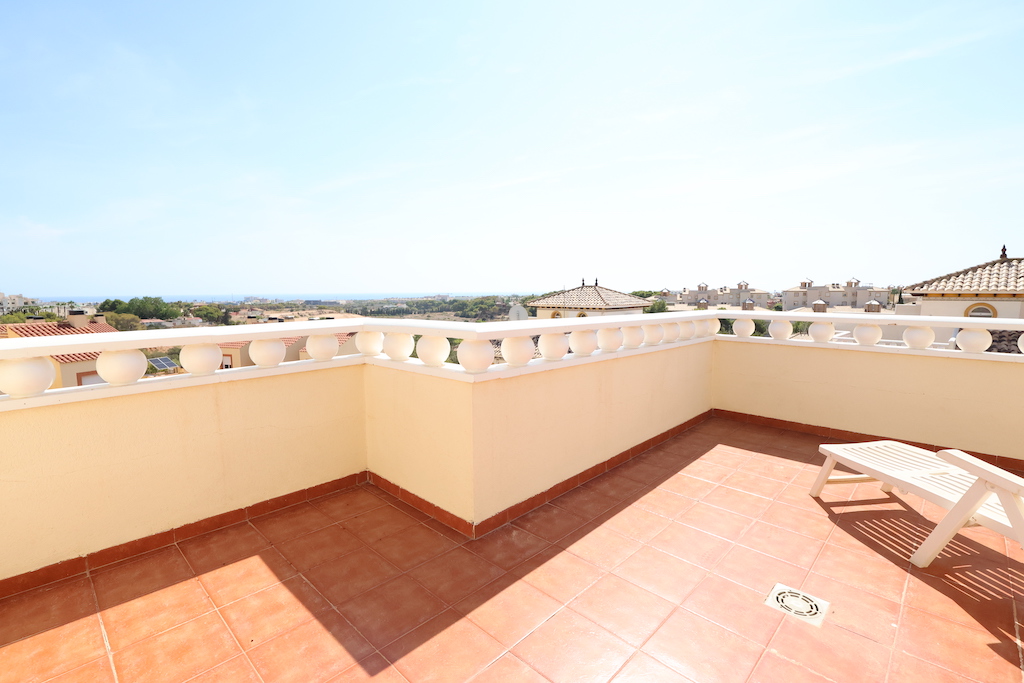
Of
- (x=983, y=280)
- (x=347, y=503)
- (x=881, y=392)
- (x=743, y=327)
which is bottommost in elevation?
(x=347, y=503)

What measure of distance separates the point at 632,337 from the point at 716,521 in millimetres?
1369

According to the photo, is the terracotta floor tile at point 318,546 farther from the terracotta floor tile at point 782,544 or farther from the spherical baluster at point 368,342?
the terracotta floor tile at point 782,544

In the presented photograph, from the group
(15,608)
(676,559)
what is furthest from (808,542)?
(15,608)

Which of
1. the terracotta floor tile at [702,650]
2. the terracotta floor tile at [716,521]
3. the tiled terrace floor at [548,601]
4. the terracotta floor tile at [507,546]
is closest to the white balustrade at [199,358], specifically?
the tiled terrace floor at [548,601]

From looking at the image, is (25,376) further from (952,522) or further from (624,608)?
(952,522)

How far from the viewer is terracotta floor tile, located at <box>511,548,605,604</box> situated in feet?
6.45

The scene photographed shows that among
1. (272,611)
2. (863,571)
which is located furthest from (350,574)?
(863,571)

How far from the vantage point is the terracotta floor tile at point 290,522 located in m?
2.45

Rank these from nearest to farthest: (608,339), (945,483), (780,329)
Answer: (945,483), (608,339), (780,329)

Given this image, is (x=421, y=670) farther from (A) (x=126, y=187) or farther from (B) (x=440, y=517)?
(A) (x=126, y=187)

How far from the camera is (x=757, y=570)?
2.10 meters

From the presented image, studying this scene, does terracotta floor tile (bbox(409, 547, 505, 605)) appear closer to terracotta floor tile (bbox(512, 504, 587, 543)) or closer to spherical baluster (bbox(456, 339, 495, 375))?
terracotta floor tile (bbox(512, 504, 587, 543))

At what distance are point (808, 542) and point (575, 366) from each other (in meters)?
1.59

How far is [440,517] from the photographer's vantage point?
2.59 metres
